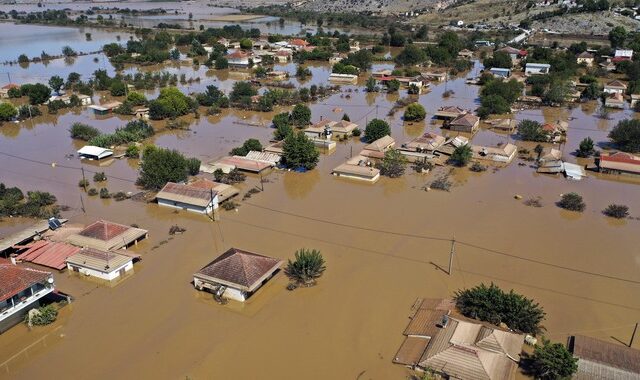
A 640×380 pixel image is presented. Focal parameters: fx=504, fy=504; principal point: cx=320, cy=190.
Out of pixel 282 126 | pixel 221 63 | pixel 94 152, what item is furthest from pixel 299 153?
pixel 221 63

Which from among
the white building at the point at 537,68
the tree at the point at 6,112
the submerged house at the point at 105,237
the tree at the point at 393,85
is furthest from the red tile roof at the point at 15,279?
the white building at the point at 537,68

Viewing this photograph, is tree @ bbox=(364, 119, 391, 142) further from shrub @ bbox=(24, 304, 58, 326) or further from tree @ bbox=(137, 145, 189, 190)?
shrub @ bbox=(24, 304, 58, 326)

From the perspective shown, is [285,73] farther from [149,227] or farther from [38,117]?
[149,227]

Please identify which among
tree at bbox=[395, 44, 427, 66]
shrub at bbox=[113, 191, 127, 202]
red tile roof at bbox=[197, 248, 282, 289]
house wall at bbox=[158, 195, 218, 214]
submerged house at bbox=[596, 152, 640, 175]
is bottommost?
shrub at bbox=[113, 191, 127, 202]

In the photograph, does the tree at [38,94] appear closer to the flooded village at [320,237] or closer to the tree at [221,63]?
the flooded village at [320,237]

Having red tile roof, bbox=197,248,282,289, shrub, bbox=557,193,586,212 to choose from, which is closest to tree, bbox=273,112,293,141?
red tile roof, bbox=197,248,282,289
